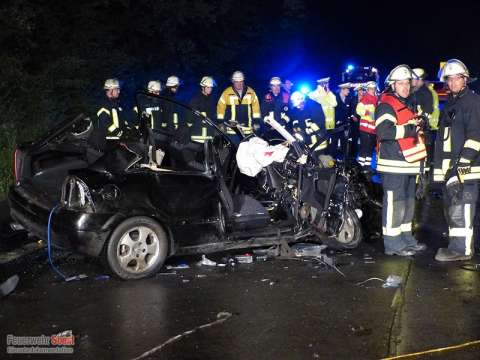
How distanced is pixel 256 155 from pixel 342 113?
→ 6.79 m

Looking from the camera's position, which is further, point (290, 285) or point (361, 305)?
point (290, 285)

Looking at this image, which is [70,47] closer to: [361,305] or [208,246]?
[208,246]

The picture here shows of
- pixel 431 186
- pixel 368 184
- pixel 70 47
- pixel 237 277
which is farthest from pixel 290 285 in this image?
pixel 70 47

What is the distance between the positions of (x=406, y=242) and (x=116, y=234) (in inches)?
129

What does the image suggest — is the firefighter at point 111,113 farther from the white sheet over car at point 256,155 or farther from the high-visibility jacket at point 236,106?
the white sheet over car at point 256,155

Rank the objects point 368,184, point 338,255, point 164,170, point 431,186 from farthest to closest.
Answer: point 431,186 → point 368,184 → point 338,255 → point 164,170

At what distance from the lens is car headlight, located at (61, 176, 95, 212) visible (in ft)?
20.5

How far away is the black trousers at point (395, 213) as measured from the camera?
24.2ft

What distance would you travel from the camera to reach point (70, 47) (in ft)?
49.2

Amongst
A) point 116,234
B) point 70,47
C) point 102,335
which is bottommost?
point 102,335

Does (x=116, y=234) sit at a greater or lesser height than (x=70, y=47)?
lesser

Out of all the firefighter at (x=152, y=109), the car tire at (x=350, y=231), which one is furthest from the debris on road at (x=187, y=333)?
the car tire at (x=350, y=231)

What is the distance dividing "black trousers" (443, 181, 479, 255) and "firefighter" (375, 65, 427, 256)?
488 millimetres

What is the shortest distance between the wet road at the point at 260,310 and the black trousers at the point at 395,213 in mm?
275
